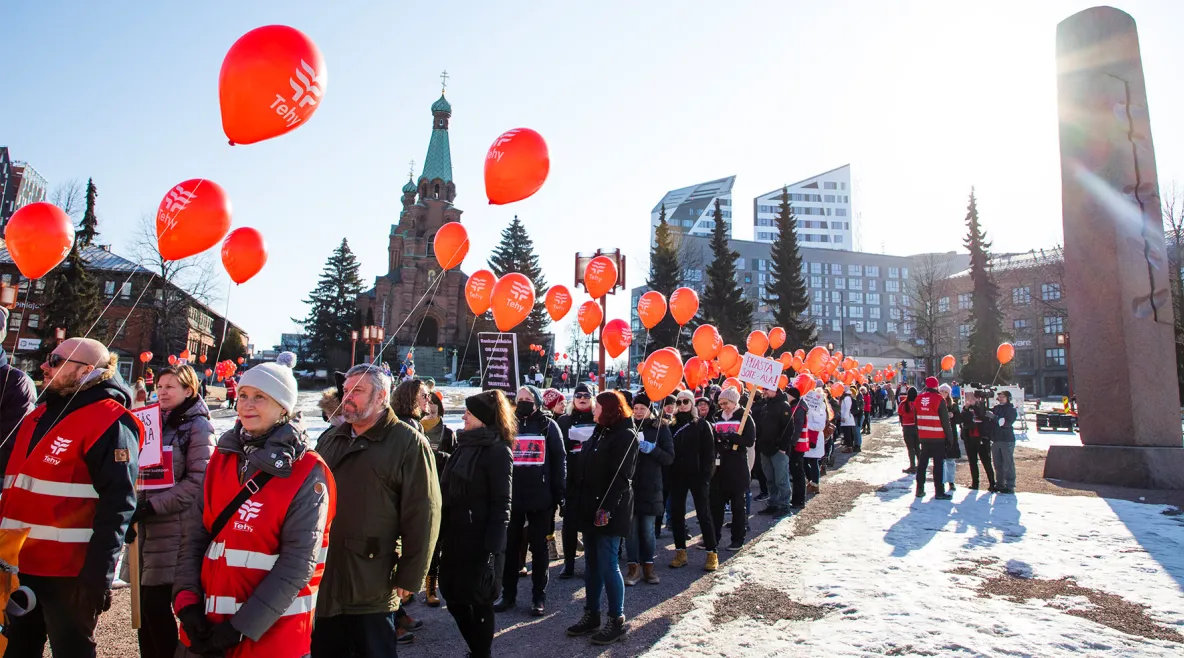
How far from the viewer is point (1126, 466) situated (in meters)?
11.7

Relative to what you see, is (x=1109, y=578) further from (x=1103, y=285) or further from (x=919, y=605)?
(x=1103, y=285)

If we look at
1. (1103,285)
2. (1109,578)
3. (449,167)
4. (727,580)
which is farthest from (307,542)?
(449,167)

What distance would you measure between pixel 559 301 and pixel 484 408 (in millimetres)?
9018

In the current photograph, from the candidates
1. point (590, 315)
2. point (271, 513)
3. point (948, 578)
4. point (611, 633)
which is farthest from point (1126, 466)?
point (271, 513)

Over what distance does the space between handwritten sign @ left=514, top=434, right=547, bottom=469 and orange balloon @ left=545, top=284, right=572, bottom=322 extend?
7463mm

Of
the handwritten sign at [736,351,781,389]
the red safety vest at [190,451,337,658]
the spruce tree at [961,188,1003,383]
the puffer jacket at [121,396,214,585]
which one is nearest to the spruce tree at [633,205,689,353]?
the spruce tree at [961,188,1003,383]

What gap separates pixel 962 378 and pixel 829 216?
59647mm

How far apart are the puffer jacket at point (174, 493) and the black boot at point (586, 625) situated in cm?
275

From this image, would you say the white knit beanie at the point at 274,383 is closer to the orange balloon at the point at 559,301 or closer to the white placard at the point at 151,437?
the white placard at the point at 151,437

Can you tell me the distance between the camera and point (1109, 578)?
20.0 feet

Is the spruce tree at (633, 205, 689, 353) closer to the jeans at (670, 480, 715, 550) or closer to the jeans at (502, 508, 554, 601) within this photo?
the jeans at (670, 480, 715, 550)

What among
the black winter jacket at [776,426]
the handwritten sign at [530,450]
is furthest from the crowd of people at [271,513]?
the black winter jacket at [776,426]

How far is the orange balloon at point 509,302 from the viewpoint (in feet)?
33.3

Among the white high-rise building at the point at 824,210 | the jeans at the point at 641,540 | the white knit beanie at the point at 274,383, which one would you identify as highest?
the white high-rise building at the point at 824,210
